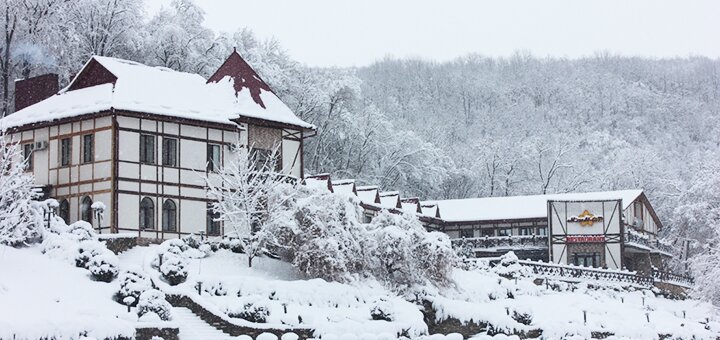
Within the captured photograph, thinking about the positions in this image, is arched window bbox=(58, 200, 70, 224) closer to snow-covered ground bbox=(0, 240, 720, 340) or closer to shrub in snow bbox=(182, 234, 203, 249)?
snow-covered ground bbox=(0, 240, 720, 340)

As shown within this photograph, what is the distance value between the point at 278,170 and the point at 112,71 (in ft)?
26.7

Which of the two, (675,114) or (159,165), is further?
(675,114)

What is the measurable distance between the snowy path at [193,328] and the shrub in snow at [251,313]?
917mm

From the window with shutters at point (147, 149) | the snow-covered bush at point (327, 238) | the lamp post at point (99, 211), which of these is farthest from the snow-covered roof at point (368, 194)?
the lamp post at point (99, 211)

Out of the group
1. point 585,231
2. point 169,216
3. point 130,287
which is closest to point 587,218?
point 585,231

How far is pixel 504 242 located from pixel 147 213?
26.3 meters

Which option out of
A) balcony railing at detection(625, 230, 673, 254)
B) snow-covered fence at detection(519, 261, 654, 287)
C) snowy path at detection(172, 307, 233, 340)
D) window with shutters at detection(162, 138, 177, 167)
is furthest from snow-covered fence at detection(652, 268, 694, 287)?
snowy path at detection(172, 307, 233, 340)

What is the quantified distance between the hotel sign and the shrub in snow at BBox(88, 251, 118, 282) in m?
32.4

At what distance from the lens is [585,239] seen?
5994 cm

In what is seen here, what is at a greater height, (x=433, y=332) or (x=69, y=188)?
(x=69, y=188)

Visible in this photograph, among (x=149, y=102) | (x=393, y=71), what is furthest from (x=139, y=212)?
(x=393, y=71)

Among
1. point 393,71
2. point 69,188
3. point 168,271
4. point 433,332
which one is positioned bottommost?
point 433,332

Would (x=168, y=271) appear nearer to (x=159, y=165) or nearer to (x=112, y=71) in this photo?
(x=159, y=165)

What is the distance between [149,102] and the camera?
140 feet
